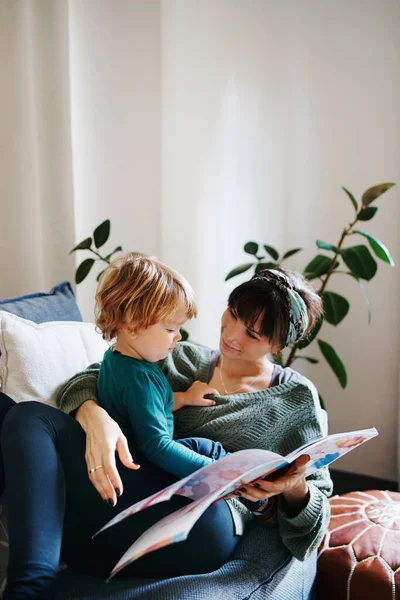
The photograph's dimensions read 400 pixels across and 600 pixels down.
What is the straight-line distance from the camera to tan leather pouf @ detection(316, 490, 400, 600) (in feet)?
4.11

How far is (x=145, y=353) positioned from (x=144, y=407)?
119mm

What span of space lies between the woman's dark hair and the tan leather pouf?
1.72 ft

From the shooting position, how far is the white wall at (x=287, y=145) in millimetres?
2096

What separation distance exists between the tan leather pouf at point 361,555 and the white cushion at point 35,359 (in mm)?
747

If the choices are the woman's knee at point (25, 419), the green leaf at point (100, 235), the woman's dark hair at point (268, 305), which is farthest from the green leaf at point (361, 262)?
the woman's knee at point (25, 419)

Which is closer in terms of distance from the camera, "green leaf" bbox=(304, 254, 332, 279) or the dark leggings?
the dark leggings

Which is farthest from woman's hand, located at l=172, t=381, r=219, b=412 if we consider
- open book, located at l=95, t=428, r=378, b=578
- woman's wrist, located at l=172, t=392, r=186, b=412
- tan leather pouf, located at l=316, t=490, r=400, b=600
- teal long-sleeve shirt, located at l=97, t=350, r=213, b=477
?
tan leather pouf, located at l=316, t=490, r=400, b=600

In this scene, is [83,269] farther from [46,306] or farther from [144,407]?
[144,407]

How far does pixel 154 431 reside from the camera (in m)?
1.04

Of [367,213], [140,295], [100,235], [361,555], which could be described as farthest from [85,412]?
[367,213]

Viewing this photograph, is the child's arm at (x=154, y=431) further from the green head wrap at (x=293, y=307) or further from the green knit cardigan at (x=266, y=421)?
the green head wrap at (x=293, y=307)

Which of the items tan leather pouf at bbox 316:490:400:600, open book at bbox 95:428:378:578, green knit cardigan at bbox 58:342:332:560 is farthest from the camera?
tan leather pouf at bbox 316:490:400:600

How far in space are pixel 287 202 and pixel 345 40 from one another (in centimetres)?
64

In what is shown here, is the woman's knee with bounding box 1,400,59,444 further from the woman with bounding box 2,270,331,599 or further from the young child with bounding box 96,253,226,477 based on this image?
the young child with bounding box 96,253,226,477
